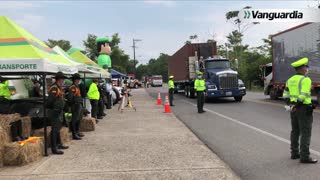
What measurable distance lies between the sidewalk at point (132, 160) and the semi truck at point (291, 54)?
9927 millimetres

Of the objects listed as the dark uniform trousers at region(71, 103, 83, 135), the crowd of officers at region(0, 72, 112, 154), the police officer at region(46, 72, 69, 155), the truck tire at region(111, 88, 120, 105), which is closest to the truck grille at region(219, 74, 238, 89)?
the truck tire at region(111, 88, 120, 105)

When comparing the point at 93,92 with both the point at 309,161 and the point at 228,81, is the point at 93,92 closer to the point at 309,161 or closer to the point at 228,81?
the point at 309,161

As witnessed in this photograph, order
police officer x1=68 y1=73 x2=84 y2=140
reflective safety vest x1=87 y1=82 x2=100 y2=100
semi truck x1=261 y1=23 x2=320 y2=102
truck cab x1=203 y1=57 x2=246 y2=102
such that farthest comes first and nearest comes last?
truck cab x1=203 y1=57 x2=246 y2=102
semi truck x1=261 y1=23 x2=320 y2=102
reflective safety vest x1=87 y1=82 x2=100 y2=100
police officer x1=68 y1=73 x2=84 y2=140

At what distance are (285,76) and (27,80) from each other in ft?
47.6

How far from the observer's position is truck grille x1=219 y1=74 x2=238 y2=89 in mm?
25062

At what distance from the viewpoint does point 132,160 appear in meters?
8.36

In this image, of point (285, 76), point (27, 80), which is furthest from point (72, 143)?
point (285, 76)

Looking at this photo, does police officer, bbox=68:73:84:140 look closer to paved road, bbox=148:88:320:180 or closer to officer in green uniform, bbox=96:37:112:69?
paved road, bbox=148:88:320:180

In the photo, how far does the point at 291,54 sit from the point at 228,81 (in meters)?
4.09

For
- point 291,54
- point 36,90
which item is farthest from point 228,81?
point 36,90

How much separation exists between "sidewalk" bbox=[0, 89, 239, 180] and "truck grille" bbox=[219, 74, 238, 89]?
13043 millimetres

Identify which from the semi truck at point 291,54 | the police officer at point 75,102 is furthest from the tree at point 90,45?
the police officer at point 75,102

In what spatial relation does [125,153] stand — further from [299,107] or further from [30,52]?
[299,107]

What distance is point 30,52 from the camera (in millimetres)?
8984
